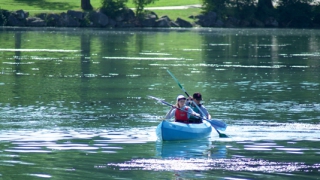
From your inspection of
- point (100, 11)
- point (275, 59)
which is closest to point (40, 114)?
point (275, 59)

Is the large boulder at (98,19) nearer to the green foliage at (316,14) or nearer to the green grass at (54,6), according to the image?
the green grass at (54,6)

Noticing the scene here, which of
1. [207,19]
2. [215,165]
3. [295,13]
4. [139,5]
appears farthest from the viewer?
[295,13]

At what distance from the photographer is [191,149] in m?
18.1

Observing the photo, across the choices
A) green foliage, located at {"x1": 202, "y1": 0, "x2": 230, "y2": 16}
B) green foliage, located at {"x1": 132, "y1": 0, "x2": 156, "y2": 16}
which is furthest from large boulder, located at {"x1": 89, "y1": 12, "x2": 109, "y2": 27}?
green foliage, located at {"x1": 202, "y1": 0, "x2": 230, "y2": 16}

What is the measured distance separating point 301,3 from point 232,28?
10.2 metres

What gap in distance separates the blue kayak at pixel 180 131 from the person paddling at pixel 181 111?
1.12ft

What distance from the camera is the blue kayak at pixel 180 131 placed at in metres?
18.8

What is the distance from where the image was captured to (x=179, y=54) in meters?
49.2

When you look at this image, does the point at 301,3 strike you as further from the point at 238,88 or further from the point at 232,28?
the point at 238,88

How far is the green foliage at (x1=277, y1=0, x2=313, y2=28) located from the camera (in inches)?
3790

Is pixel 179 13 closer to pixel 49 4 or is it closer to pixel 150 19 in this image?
pixel 150 19

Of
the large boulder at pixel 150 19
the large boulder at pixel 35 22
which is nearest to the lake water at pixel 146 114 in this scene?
the large boulder at pixel 35 22

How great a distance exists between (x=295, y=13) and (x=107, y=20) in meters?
24.2

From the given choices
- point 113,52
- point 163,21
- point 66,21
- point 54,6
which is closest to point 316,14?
point 163,21
